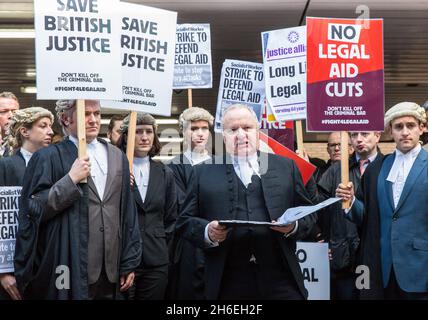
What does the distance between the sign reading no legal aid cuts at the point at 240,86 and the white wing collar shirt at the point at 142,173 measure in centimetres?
191

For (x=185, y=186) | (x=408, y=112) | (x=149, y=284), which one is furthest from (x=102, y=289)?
(x=408, y=112)

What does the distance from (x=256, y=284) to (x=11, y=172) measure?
6.63 ft

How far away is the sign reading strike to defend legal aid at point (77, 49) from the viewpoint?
509 centimetres

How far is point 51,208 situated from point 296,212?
1462mm

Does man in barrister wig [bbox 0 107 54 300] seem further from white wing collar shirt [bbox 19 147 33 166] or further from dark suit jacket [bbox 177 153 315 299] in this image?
dark suit jacket [bbox 177 153 315 299]

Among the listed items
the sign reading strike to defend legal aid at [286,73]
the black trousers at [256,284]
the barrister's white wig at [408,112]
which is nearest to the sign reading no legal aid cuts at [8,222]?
the black trousers at [256,284]

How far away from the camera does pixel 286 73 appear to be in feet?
24.0

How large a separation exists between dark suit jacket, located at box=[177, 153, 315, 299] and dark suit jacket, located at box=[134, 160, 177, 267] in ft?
4.46

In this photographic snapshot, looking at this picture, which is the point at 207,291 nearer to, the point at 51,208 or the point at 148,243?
the point at 51,208

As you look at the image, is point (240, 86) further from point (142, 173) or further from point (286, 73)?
point (142, 173)

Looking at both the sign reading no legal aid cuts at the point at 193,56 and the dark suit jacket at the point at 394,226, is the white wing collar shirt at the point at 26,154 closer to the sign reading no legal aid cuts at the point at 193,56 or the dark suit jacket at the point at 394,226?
the dark suit jacket at the point at 394,226

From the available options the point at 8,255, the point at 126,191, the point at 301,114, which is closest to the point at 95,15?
the point at 126,191

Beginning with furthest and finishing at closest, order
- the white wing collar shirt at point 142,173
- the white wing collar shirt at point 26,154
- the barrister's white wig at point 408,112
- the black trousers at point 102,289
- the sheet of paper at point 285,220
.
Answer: the white wing collar shirt at point 142,173
the white wing collar shirt at point 26,154
the barrister's white wig at point 408,112
the black trousers at point 102,289
the sheet of paper at point 285,220

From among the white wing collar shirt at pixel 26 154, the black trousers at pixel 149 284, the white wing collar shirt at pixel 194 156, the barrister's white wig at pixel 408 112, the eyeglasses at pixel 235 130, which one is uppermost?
the barrister's white wig at pixel 408 112
